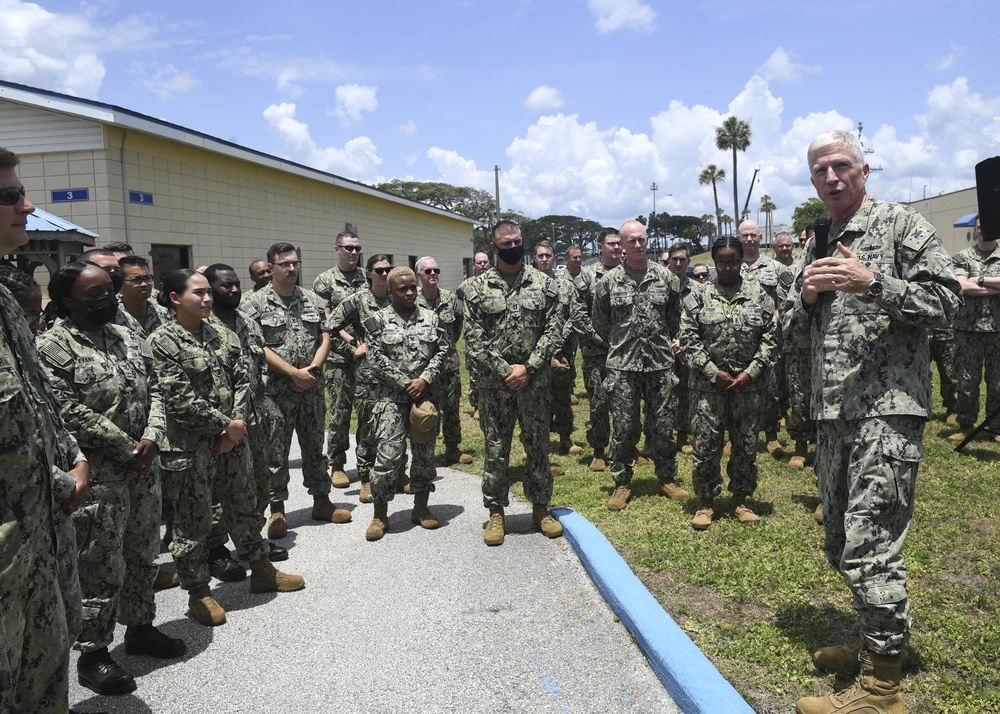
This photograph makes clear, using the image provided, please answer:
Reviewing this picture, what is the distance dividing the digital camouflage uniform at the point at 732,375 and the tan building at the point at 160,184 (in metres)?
10.9

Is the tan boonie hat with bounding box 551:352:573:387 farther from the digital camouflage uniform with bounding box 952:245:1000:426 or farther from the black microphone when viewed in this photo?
the black microphone

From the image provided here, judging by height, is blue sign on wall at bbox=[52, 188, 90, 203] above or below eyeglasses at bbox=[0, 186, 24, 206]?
above

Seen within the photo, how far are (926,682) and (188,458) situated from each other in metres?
4.17

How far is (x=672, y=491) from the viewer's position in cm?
646

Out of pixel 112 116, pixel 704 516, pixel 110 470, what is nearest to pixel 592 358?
pixel 704 516

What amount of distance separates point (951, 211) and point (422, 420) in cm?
5264

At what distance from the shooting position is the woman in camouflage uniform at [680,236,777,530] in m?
5.62

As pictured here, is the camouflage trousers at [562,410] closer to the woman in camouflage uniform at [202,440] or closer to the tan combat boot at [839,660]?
the woman in camouflage uniform at [202,440]

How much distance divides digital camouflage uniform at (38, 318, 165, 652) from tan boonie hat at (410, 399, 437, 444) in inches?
90.9

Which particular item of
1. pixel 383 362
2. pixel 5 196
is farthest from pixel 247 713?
pixel 383 362

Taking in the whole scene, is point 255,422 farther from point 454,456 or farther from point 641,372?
point 454,456

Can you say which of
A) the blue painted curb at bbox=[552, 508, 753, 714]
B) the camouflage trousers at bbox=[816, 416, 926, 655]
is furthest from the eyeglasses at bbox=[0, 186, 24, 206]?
the camouflage trousers at bbox=[816, 416, 926, 655]

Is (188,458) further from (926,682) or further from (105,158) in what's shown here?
(105,158)

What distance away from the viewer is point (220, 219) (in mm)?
15703
